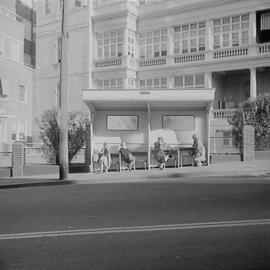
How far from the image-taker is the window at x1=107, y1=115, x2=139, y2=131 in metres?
20.6

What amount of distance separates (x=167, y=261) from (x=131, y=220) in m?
2.64

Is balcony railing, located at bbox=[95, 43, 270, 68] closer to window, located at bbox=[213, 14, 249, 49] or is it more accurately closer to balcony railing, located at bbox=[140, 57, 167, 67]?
balcony railing, located at bbox=[140, 57, 167, 67]

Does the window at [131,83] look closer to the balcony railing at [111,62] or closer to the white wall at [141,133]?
the balcony railing at [111,62]

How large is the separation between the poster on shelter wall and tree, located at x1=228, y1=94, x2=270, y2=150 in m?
3.52

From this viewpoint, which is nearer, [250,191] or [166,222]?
[166,222]

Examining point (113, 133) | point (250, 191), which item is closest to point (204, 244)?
point (250, 191)

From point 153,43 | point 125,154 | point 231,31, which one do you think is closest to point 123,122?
point 125,154

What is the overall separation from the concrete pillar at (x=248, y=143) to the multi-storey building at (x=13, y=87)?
1769 centimetres

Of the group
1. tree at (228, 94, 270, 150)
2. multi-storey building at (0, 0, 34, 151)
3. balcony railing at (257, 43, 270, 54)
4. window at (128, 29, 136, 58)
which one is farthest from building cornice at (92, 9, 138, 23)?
tree at (228, 94, 270, 150)

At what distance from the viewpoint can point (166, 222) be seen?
798 centimetres

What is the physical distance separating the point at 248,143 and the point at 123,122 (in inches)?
233

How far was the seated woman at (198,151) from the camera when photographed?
19991 millimetres

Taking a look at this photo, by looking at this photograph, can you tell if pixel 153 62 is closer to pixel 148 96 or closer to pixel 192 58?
pixel 192 58

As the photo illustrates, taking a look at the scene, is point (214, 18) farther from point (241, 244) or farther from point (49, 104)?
point (241, 244)
